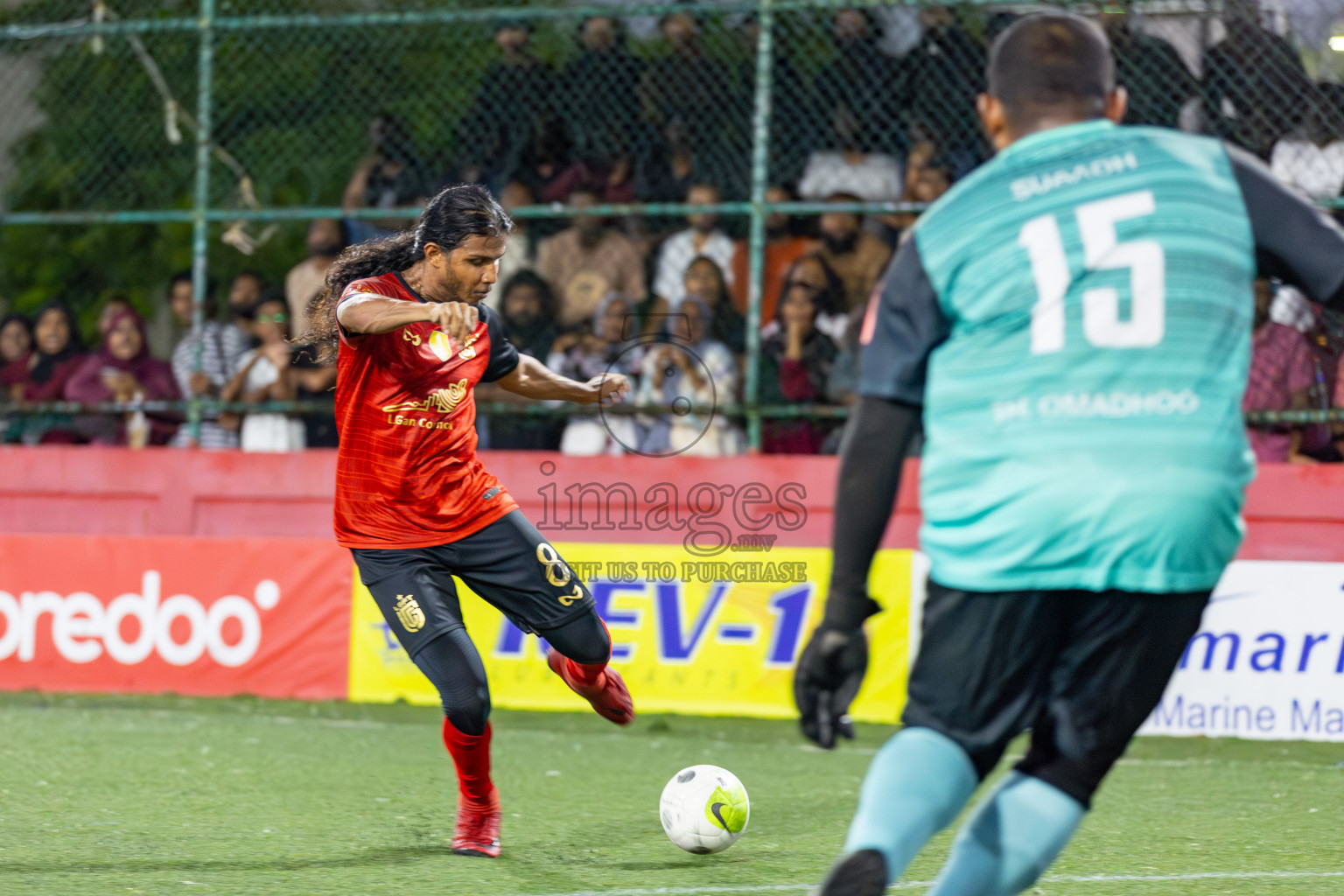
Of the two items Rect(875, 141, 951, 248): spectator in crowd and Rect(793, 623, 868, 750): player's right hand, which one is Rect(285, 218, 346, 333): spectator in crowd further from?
Rect(793, 623, 868, 750): player's right hand

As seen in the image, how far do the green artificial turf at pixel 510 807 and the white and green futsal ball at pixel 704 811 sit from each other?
0.26 feet

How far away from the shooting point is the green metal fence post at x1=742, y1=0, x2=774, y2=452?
29.5 ft

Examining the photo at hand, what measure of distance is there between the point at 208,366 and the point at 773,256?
365 centimetres

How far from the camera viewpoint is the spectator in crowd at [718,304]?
30.4ft

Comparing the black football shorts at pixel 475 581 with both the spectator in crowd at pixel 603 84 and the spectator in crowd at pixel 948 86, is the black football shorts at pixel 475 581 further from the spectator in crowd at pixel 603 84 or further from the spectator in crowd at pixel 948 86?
the spectator in crowd at pixel 603 84

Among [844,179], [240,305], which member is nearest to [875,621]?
[844,179]

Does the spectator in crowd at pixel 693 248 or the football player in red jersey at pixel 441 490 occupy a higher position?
the spectator in crowd at pixel 693 248

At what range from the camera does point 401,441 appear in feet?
17.3

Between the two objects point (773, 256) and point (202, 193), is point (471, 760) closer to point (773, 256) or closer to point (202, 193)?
point (773, 256)

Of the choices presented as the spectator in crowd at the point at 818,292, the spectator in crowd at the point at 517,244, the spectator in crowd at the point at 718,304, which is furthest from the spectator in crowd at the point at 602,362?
the spectator in crowd at the point at 818,292

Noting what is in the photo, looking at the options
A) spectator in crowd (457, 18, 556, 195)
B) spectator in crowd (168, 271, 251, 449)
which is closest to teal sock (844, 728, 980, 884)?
spectator in crowd (457, 18, 556, 195)

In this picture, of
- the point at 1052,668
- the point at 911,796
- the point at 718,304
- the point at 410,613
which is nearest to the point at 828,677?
the point at 911,796

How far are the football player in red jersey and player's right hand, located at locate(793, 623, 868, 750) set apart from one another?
2551 mm

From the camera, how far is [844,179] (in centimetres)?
966
